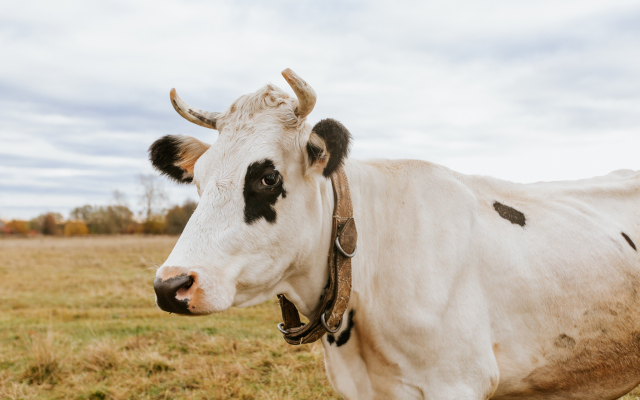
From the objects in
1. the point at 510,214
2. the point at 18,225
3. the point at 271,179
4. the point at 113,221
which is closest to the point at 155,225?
the point at 113,221

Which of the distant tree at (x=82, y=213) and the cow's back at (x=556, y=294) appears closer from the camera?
the cow's back at (x=556, y=294)

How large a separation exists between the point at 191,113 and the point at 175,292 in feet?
4.52

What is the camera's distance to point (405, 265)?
9.25 ft

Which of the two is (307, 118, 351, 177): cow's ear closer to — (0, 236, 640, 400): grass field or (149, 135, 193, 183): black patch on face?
(0, 236, 640, 400): grass field

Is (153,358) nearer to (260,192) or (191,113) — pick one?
(191,113)

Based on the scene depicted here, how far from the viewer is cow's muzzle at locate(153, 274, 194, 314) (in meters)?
2.11

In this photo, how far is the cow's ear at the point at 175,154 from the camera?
10.8 feet

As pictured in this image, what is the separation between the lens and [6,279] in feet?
51.8

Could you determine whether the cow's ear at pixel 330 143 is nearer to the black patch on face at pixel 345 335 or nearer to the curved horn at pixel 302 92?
the curved horn at pixel 302 92

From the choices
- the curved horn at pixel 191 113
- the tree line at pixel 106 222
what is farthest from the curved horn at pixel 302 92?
the tree line at pixel 106 222

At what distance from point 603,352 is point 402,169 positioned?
6.29 feet

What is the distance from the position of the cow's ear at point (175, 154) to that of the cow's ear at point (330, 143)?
3.72ft

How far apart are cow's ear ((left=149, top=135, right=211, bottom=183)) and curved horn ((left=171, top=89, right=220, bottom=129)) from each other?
285mm

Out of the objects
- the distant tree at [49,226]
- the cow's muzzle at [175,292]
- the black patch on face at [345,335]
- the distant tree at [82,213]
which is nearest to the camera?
the cow's muzzle at [175,292]
